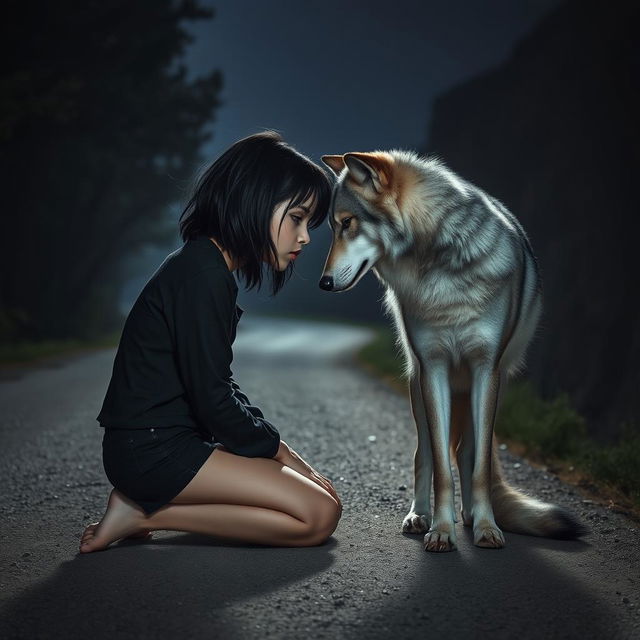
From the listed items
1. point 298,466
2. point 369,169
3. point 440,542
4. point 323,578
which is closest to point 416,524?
point 440,542

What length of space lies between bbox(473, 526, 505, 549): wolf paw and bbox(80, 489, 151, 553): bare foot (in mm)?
1663

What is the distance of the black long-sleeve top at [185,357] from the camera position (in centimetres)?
355

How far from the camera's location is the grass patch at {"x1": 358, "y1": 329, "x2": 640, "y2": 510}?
5188 millimetres

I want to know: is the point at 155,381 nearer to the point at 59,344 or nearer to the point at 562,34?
the point at 59,344

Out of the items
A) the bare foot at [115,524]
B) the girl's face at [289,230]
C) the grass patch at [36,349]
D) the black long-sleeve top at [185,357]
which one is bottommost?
the grass patch at [36,349]

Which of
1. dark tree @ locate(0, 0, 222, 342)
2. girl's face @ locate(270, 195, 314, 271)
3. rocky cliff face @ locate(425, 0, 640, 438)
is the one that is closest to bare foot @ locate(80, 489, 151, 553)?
girl's face @ locate(270, 195, 314, 271)

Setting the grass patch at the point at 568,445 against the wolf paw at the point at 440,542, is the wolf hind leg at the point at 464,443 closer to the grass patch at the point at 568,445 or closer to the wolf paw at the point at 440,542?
the wolf paw at the point at 440,542

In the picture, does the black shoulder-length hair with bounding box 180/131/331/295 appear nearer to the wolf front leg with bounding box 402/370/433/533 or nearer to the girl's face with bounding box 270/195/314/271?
the girl's face with bounding box 270/195/314/271

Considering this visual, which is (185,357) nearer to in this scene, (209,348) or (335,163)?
(209,348)

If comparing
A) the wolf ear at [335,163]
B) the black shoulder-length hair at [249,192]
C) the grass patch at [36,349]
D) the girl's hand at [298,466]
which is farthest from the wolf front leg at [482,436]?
the grass patch at [36,349]

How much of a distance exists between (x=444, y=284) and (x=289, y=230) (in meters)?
0.86

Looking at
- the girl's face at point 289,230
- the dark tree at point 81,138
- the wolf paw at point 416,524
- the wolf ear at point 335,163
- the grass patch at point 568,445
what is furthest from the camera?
the dark tree at point 81,138

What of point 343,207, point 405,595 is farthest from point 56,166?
point 405,595

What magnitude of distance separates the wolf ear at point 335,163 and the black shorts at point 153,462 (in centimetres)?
169
